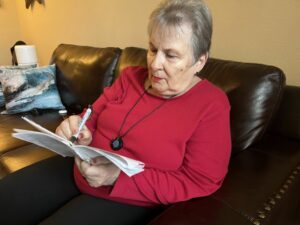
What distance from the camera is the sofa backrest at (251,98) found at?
3.24 feet

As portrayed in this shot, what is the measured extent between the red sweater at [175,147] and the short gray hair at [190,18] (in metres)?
0.16

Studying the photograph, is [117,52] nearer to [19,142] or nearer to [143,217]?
[19,142]

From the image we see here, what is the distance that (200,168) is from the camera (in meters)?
0.81

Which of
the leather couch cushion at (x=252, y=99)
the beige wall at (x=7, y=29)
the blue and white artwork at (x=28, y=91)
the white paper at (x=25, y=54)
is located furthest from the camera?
the beige wall at (x=7, y=29)

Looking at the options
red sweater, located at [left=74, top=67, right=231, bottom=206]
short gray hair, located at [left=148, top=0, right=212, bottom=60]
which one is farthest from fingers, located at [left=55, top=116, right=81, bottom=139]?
short gray hair, located at [left=148, top=0, right=212, bottom=60]

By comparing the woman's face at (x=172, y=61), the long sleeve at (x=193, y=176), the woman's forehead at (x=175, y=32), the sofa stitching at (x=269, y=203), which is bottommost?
the sofa stitching at (x=269, y=203)

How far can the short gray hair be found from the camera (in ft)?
2.66

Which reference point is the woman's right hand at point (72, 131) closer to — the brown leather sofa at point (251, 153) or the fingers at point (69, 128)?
the fingers at point (69, 128)

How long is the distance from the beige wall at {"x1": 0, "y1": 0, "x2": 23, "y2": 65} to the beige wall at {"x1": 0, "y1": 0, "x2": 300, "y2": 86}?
0.09 ft

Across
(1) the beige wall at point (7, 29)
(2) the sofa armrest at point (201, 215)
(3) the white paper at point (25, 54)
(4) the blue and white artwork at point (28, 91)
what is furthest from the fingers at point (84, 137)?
(1) the beige wall at point (7, 29)

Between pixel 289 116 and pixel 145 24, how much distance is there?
109 centimetres

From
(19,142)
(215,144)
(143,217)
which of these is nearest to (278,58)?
(215,144)

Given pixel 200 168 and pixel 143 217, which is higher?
pixel 200 168

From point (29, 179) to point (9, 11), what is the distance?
9.94 ft
